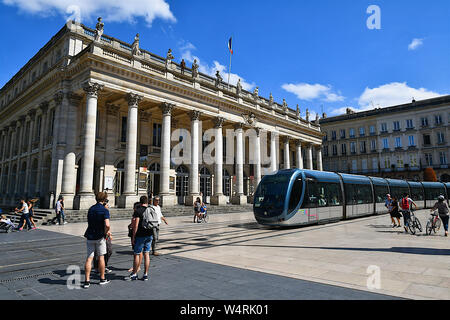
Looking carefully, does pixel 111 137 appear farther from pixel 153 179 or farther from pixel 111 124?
pixel 153 179

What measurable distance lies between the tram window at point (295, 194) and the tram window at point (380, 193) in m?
9.98

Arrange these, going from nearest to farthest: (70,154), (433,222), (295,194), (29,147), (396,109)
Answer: (433,222) → (295,194) → (70,154) → (29,147) → (396,109)

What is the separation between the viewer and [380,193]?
2086 centimetres

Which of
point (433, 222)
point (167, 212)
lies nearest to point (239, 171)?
point (167, 212)

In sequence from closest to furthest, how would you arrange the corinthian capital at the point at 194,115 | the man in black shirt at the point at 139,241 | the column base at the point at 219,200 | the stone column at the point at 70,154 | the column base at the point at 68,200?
the man in black shirt at the point at 139,241, the column base at the point at 68,200, the stone column at the point at 70,154, the corinthian capital at the point at 194,115, the column base at the point at 219,200

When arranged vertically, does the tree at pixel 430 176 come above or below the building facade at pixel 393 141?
below

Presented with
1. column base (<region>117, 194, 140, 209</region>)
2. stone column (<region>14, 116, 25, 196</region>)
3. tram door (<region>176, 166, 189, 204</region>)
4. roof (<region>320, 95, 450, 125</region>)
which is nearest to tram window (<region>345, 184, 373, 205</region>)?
column base (<region>117, 194, 140, 209</region>)

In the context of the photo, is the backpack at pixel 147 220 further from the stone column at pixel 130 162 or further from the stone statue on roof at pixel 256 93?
the stone statue on roof at pixel 256 93

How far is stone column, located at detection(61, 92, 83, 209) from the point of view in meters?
19.4

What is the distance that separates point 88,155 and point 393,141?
1935 inches

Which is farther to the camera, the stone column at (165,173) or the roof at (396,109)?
the roof at (396,109)

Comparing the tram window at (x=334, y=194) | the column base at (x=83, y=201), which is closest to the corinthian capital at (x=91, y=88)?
the column base at (x=83, y=201)

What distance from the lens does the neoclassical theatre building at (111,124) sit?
20.1 meters

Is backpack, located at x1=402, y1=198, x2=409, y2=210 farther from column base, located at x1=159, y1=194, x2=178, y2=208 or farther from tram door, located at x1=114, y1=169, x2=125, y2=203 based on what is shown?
tram door, located at x1=114, y1=169, x2=125, y2=203
